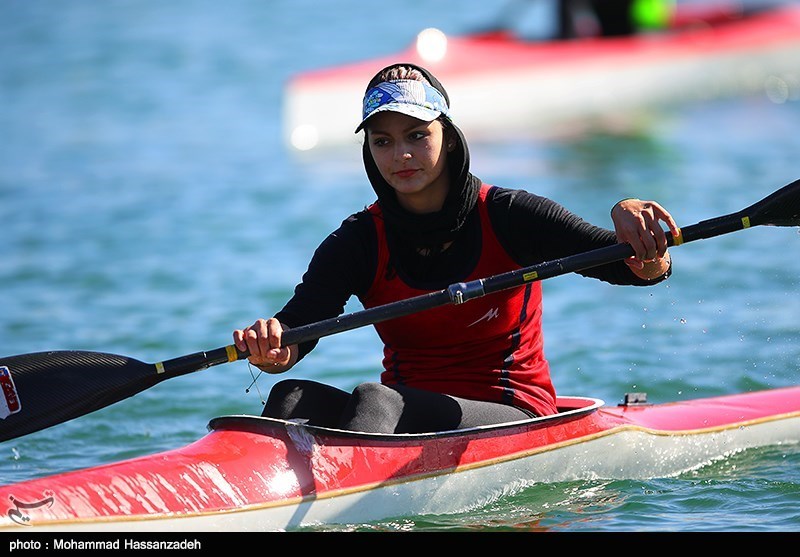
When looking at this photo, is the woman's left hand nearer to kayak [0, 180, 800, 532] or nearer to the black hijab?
kayak [0, 180, 800, 532]

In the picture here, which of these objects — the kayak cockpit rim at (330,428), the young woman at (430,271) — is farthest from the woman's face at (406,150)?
the kayak cockpit rim at (330,428)

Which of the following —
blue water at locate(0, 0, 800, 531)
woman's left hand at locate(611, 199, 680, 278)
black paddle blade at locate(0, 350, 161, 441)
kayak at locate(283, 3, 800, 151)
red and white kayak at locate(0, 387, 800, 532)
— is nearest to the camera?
red and white kayak at locate(0, 387, 800, 532)

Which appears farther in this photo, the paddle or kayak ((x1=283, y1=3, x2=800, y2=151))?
kayak ((x1=283, y1=3, x2=800, y2=151))

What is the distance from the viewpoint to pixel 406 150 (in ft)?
13.4

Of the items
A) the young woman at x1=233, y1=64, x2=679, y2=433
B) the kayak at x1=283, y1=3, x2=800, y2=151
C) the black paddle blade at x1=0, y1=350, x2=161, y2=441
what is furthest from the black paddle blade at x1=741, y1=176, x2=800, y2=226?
the kayak at x1=283, y1=3, x2=800, y2=151

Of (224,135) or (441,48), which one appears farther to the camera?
(224,135)

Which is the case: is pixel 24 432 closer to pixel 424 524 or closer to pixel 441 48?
pixel 424 524

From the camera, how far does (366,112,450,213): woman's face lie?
409 centimetres

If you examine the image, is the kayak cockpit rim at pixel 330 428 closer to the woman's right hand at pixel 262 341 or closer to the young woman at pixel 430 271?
the young woman at pixel 430 271

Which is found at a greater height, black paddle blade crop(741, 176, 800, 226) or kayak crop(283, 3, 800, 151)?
kayak crop(283, 3, 800, 151)

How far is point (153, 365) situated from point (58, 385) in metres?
0.32

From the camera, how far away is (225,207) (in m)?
11.5
